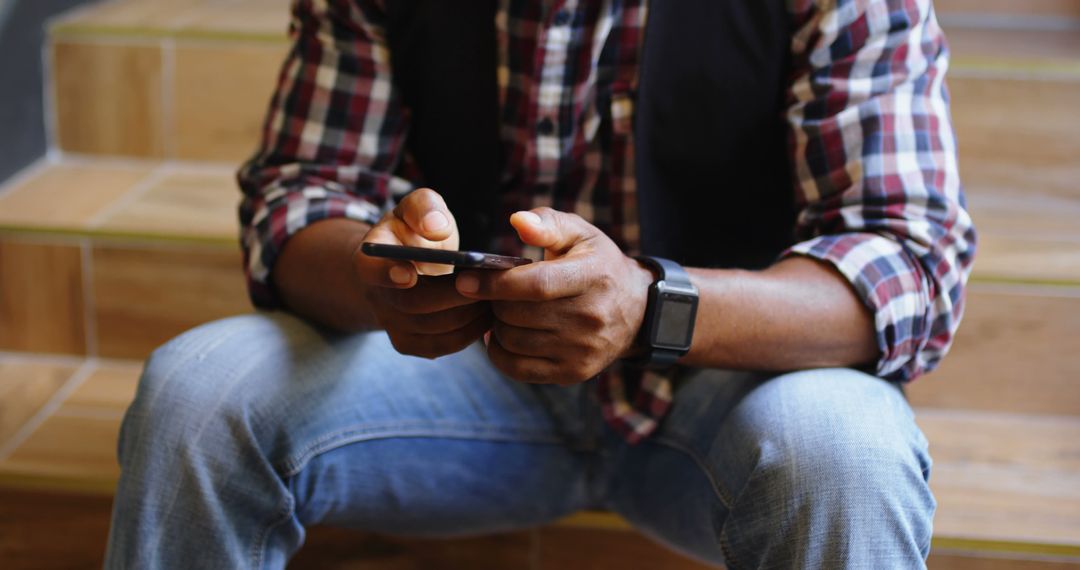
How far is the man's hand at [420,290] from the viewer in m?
0.81

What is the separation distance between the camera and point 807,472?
0.83m

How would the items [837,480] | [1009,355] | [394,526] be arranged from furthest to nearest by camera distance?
[1009,355] < [394,526] < [837,480]

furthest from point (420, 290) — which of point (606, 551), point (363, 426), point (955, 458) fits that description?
point (955, 458)

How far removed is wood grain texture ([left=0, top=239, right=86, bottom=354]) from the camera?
1.47 m

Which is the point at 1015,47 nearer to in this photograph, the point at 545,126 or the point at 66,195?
the point at 545,126

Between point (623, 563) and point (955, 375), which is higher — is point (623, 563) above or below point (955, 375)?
below

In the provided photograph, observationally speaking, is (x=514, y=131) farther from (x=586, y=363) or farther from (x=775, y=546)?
(x=775, y=546)

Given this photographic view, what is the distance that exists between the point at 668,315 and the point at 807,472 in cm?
16

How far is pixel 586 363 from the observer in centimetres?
86

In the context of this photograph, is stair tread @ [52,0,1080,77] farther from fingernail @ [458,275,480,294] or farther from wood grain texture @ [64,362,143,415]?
fingernail @ [458,275,480,294]

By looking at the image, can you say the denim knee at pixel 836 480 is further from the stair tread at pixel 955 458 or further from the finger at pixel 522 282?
the stair tread at pixel 955 458

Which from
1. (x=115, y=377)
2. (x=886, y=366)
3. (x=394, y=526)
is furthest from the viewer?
(x=115, y=377)

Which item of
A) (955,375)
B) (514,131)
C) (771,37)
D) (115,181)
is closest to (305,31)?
(514,131)

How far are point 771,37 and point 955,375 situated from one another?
1.96 feet
